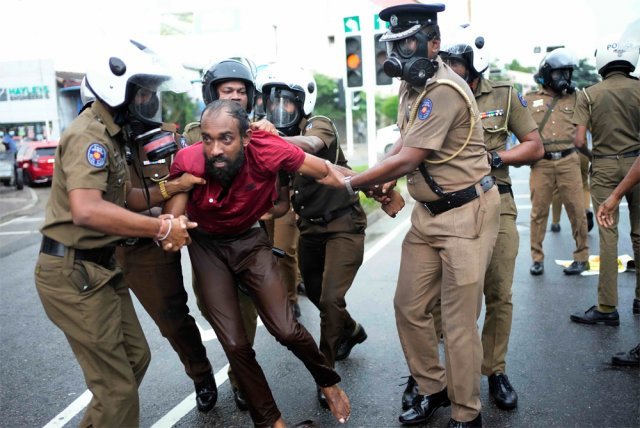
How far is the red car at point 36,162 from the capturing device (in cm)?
2003

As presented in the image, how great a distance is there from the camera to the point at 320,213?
4.30 m

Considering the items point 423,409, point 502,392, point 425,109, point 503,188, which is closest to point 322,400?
point 423,409

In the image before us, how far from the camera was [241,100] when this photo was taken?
433 cm

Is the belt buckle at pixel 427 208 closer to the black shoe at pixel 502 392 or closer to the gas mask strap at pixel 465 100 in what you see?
the gas mask strap at pixel 465 100

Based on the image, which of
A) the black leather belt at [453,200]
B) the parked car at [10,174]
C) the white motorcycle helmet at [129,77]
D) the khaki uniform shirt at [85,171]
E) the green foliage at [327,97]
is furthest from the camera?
the green foliage at [327,97]

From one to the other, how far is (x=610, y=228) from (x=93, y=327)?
13.0ft

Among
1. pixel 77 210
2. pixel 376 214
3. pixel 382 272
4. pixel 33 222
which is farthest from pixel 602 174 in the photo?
pixel 33 222

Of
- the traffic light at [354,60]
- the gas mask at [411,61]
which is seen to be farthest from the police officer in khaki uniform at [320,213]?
the traffic light at [354,60]

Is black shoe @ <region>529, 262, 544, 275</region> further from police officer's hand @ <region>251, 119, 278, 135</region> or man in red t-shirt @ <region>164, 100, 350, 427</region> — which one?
police officer's hand @ <region>251, 119, 278, 135</region>

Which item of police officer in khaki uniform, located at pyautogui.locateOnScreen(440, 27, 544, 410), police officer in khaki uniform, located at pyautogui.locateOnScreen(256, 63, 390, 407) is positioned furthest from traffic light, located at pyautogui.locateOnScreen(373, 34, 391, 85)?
police officer in khaki uniform, located at pyautogui.locateOnScreen(440, 27, 544, 410)

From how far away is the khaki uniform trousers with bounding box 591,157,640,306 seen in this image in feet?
17.5

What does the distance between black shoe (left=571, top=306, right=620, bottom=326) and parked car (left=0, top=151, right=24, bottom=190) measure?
1734 cm

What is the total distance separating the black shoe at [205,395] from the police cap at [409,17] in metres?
2.24

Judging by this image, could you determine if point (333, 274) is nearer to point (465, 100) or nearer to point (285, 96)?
point (285, 96)
